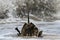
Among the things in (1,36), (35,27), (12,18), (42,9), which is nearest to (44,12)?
(42,9)

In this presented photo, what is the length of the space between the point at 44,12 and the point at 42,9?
0.05 meters

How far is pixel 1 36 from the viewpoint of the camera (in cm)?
274

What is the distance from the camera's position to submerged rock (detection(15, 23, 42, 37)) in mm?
2713

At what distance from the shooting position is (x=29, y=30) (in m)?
2.72

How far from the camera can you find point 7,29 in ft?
9.06

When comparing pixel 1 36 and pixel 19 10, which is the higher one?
pixel 19 10

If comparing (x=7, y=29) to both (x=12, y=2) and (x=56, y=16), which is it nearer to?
(x=12, y=2)

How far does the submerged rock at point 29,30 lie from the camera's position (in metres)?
2.71

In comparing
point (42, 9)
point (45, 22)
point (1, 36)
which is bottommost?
point (1, 36)

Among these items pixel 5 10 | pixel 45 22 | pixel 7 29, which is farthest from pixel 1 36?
pixel 45 22

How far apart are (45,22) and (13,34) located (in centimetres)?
46

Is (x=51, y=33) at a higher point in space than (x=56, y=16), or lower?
lower

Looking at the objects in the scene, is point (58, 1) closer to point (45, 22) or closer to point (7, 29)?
point (45, 22)

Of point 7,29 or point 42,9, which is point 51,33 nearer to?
point 42,9
